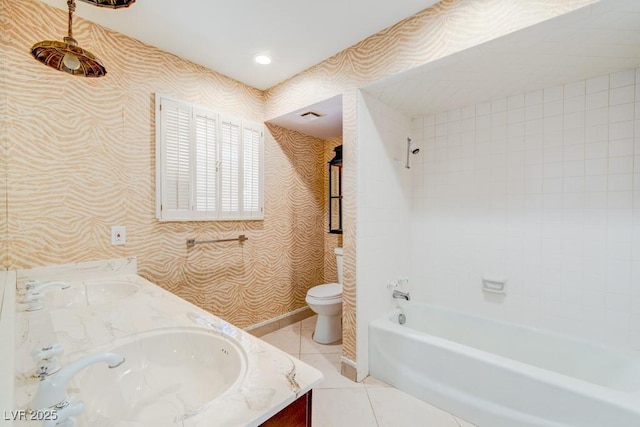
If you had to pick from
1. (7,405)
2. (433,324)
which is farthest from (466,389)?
(7,405)

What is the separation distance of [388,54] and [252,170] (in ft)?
4.71

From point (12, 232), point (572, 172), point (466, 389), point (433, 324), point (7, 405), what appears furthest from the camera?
point (433, 324)

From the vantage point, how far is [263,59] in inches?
84.4

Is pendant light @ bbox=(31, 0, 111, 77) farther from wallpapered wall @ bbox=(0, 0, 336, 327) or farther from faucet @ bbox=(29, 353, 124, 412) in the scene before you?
faucet @ bbox=(29, 353, 124, 412)

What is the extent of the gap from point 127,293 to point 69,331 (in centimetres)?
67

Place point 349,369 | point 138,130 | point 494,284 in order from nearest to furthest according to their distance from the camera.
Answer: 1. point 138,130
2. point 349,369
3. point 494,284

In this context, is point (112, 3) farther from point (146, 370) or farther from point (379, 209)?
point (379, 209)

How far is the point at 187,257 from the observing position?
7.15ft

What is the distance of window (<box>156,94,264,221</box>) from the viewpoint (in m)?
2.04

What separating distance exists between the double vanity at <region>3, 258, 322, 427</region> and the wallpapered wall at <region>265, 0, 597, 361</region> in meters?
1.21

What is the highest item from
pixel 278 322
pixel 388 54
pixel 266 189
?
pixel 388 54

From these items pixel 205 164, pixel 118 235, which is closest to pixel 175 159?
pixel 205 164

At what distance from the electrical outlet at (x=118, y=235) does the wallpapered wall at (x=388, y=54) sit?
148 cm

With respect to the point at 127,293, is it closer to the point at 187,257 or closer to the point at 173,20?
the point at 187,257
